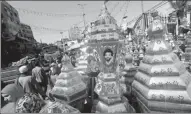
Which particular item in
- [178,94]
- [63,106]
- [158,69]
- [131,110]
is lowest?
[131,110]

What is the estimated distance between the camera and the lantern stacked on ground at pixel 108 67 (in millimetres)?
2592

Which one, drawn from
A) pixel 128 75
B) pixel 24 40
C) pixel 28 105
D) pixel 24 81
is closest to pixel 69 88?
pixel 28 105

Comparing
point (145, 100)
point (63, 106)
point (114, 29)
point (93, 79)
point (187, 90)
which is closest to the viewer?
point (187, 90)

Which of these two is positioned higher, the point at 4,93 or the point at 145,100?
the point at 4,93

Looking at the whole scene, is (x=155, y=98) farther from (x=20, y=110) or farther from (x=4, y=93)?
(x=4, y=93)

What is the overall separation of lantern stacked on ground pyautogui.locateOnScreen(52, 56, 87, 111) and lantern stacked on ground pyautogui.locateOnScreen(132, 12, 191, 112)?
1.80 meters

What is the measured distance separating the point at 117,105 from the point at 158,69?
1.37 meters

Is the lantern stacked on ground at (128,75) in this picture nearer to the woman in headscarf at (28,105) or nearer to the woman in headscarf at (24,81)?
the woman in headscarf at (28,105)

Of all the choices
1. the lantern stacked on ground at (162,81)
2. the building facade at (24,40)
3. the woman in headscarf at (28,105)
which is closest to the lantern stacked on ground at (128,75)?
the lantern stacked on ground at (162,81)

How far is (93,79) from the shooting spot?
13.8 ft

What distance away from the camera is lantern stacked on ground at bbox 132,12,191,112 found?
7.15ft

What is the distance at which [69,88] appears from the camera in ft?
9.84

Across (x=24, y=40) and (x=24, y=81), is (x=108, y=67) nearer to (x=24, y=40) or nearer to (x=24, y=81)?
(x=24, y=81)

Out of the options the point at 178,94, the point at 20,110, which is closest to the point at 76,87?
the point at 20,110
